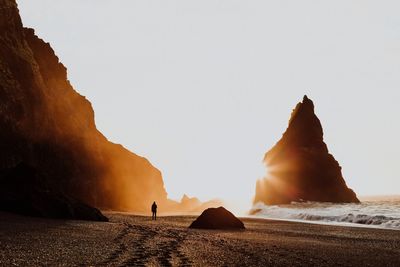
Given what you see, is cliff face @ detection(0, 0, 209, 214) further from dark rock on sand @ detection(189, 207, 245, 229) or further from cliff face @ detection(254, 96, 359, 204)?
cliff face @ detection(254, 96, 359, 204)

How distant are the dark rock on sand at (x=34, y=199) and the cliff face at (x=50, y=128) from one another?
1.24 metres

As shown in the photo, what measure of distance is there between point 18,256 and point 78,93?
293ft

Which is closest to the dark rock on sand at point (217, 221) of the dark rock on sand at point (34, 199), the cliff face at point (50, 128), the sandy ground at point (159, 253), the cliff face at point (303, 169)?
the dark rock on sand at point (34, 199)

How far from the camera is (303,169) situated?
106312mm

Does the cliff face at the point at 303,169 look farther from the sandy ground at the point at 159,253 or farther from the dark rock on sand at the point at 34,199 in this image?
the sandy ground at the point at 159,253

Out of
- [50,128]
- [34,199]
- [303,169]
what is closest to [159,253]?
[34,199]

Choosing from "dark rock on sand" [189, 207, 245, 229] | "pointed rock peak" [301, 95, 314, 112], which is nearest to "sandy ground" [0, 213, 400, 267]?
"dark rock on sand" [189, 207, 245, 229]

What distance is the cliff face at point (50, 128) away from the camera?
5525cm

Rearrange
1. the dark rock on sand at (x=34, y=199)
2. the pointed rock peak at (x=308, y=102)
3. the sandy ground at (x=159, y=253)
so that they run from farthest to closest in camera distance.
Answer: the pointed rock peak at (x=308, y=102) < the dark rock on sand at (x=34, y=199) < the sandy ground at (x=159, y=253)

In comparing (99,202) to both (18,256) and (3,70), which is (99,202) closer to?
(3,70)

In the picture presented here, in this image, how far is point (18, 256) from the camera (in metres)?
13.1

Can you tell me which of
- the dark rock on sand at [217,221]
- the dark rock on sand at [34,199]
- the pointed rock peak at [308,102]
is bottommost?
the dark rock on sand at [217,221]

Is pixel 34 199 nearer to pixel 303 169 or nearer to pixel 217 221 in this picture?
pixel 217 221

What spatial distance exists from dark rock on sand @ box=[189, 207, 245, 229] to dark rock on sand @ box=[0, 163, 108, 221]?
8.68 metres
